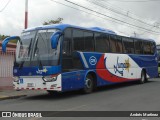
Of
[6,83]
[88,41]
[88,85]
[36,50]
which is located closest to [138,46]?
[88,41]

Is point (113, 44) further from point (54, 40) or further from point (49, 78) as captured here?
point (54, 40)

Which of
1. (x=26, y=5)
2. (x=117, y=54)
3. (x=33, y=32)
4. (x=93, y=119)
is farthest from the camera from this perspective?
(x=26, y=5)

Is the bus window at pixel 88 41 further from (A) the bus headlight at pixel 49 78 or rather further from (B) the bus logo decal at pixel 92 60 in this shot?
(A) the bus headlight at pixel 49 78

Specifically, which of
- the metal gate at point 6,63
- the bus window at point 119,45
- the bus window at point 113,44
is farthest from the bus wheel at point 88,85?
the metal gate at point 6,63

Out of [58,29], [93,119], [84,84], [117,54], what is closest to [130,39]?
[117,54]

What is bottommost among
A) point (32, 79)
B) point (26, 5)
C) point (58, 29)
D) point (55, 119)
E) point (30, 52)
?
point (55, 119)

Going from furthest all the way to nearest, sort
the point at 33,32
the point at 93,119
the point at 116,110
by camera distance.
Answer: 1. the point at 33,32
2. the point at 116,110
3. the point at 93,119

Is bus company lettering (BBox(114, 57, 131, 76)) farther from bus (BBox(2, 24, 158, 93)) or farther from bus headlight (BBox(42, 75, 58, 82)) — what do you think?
bus headlight (BBox(42, 75, 58, 82))

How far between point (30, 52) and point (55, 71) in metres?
1.57

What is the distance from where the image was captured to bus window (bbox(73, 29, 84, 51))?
15.3m

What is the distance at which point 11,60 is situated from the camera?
20469mm

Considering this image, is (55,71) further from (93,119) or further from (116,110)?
(93,119)

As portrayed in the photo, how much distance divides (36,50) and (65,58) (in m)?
1.28

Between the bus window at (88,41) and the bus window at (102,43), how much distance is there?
1.81ft
